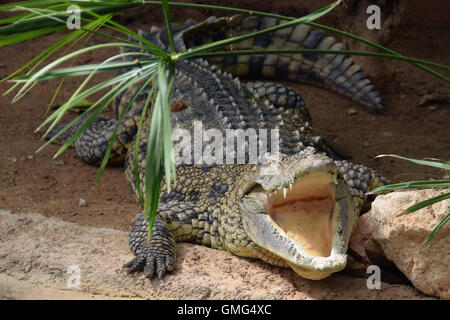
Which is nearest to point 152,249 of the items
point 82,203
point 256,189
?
point 256,189

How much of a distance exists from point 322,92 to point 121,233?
9.88ft

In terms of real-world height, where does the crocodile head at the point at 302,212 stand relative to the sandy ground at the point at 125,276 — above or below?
above

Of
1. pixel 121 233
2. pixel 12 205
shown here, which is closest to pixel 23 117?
pixel 12 205

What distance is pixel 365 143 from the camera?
466 cm

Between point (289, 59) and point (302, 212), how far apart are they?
314cm

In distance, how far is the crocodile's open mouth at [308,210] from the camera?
8.53 ft

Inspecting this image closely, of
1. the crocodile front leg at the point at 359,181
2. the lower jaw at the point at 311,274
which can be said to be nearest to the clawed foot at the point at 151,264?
the lower jaw at the point at 311,274

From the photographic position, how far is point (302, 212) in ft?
8.88

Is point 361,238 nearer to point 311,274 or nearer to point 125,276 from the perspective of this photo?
point 311,274

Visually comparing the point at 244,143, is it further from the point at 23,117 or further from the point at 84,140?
the point at 23,117

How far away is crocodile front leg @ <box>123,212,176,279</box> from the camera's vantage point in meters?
2.83

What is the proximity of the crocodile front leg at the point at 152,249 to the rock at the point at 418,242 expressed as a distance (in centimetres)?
117

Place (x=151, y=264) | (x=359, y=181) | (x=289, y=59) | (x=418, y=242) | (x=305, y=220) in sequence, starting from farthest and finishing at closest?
(x=289, y=59) < (x=359, y=181) < (x=151, y=264) < (x=305, y=220) < (x=418, y=242)

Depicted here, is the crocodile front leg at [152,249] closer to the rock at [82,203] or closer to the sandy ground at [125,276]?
the sandy ground at [125,276]
